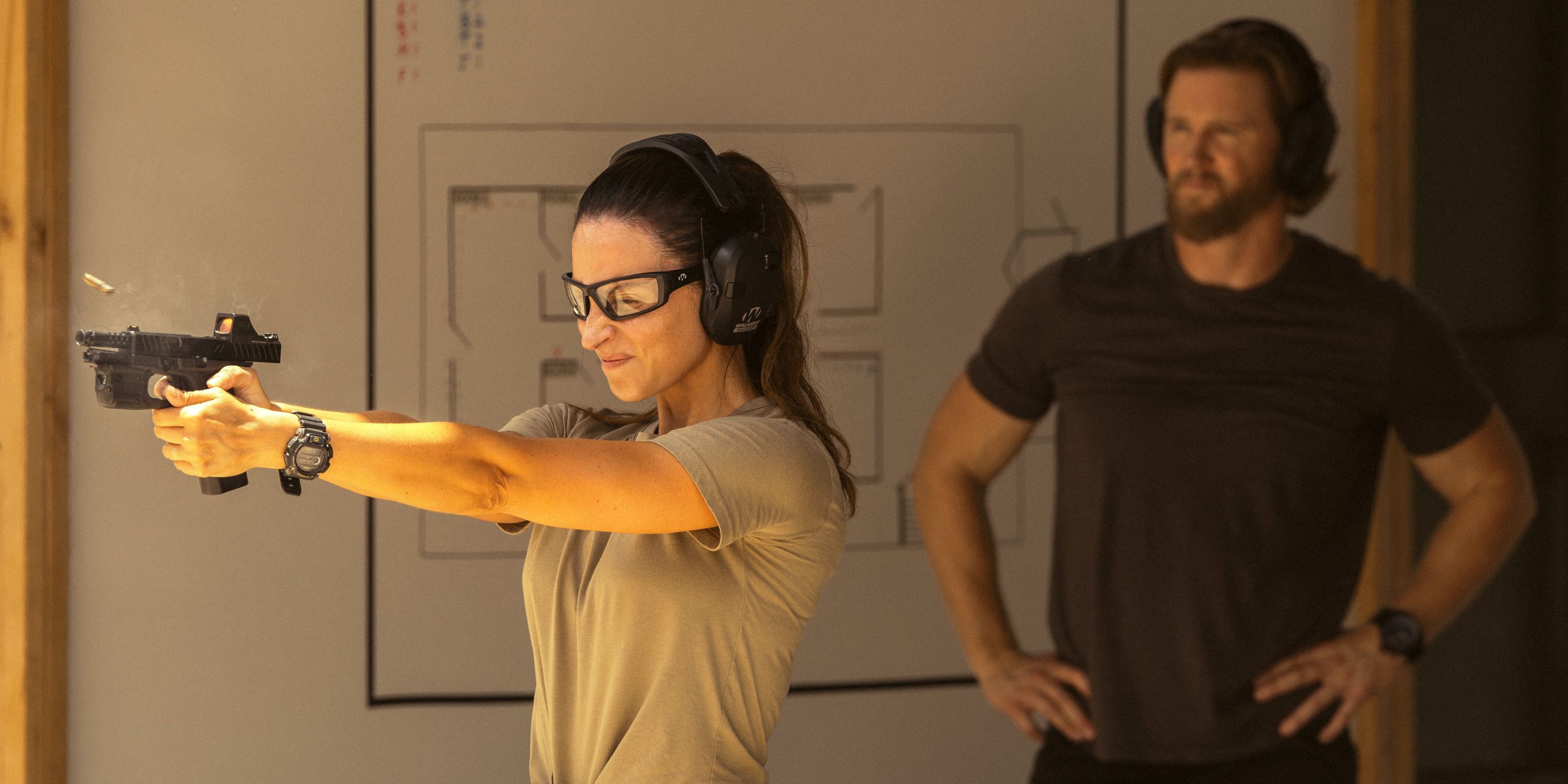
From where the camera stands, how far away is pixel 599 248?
106cm

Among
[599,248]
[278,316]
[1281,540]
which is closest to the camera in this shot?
[599,248]

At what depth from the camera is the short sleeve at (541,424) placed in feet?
4.12

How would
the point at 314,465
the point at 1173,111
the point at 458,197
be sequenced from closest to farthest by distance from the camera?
the point at 314,465 → the point at 1173,111 → the point at 458,197

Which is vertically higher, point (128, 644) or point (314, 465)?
point (314, 465)

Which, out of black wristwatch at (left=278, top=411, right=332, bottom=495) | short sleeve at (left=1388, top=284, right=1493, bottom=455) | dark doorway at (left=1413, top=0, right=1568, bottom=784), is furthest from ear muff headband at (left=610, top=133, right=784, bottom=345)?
dark doorway at (left=1413, top=0, right=1568, bottom=784)

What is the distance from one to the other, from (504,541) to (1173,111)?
1304 millimetres

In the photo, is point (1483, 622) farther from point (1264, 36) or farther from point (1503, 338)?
point (1264, 36)

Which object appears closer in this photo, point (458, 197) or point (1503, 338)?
point (458, 197)

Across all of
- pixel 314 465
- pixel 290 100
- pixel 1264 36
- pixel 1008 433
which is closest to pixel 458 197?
pixel 290 100

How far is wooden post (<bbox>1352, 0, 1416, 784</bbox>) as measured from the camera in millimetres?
2264

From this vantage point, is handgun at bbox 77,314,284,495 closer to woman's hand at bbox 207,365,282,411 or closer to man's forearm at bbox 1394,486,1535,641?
woman's hand at bbox 207,365,282,411

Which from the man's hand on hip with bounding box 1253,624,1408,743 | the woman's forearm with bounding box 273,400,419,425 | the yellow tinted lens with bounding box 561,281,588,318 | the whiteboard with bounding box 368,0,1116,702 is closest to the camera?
the woman's forearm with bounding box 273,400,419,425

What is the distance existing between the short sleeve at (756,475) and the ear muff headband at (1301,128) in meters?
1.04

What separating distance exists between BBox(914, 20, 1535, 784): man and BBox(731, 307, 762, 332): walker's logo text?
81cm
